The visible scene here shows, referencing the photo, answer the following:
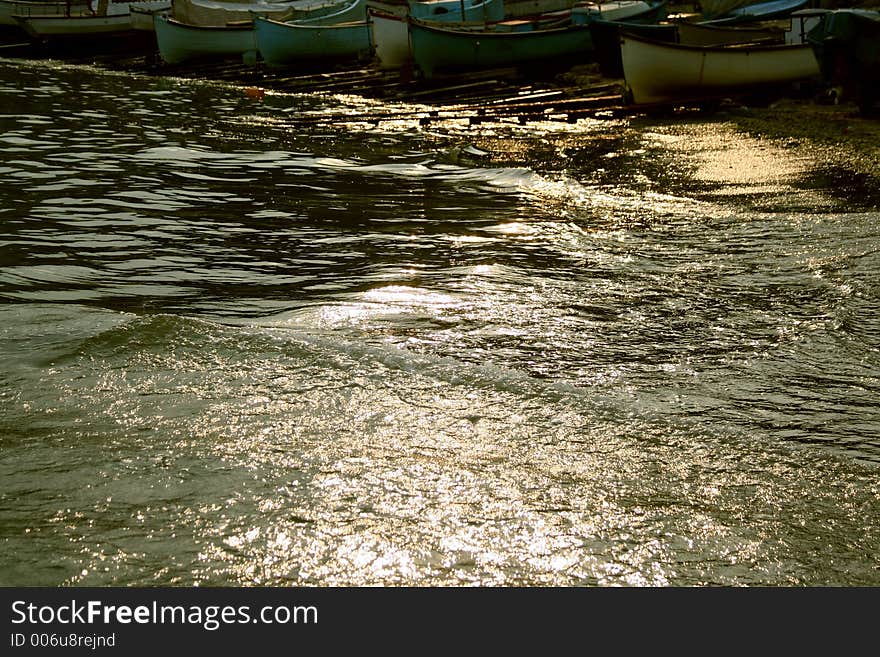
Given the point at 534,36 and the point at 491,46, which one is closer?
the point at 534,36

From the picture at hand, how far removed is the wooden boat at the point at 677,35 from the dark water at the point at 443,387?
899 centimetres

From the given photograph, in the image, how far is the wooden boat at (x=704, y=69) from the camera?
17.1m

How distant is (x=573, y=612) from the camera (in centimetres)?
314

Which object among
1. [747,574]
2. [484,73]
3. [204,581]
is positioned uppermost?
[484,73]

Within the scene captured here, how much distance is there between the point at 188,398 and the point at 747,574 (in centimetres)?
292

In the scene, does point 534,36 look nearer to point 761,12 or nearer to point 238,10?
point 761,12

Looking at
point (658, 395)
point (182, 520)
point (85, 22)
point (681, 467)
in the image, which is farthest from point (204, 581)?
point (85, 22)

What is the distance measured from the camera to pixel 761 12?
23625 millimetres

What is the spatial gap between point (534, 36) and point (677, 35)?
669cm

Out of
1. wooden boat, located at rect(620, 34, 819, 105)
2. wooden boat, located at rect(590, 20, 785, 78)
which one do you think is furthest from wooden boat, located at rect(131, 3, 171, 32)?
wooden boat, located at rect(620, 34, 819, 105)

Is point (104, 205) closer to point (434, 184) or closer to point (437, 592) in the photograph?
Answer: point (434, 184)

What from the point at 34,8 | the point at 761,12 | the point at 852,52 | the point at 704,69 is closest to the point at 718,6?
the point at 761,12

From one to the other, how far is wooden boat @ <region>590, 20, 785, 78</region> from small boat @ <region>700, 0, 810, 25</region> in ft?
8.26

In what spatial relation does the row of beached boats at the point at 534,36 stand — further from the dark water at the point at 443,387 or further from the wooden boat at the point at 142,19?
the dark water at the point at 443,387
